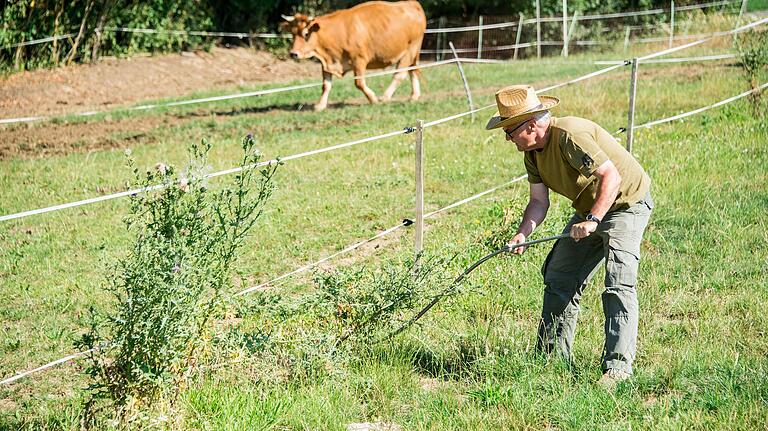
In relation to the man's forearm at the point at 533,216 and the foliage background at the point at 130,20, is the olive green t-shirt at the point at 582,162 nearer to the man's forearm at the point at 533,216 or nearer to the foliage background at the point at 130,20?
the man's forearm at the point at 533,216

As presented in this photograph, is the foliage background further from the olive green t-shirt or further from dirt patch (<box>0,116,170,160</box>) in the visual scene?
the olive green t-shirt

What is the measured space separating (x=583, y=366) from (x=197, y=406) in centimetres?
201

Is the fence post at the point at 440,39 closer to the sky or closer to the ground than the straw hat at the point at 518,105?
closer to the ground

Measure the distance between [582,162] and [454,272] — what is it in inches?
76.8

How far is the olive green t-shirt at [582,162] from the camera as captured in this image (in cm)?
435

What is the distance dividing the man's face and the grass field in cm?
103

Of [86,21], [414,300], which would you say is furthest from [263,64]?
[414,300]

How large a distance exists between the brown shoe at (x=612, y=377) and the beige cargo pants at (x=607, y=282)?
26 millimetres

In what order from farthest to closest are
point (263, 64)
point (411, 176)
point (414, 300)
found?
1. point (263, 64)
2. point (411, 176)
3. point (414, 300)

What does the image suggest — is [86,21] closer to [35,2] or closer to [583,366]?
[35,2]

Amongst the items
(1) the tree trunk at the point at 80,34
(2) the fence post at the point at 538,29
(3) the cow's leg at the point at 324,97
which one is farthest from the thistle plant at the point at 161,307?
(2) the fence post at the point at 538,29

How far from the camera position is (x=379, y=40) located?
15.9 m

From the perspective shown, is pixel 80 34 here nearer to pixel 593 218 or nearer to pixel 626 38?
pixel 626 38

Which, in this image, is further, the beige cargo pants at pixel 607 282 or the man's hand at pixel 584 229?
the beige cargo pants at pixel 607 282
